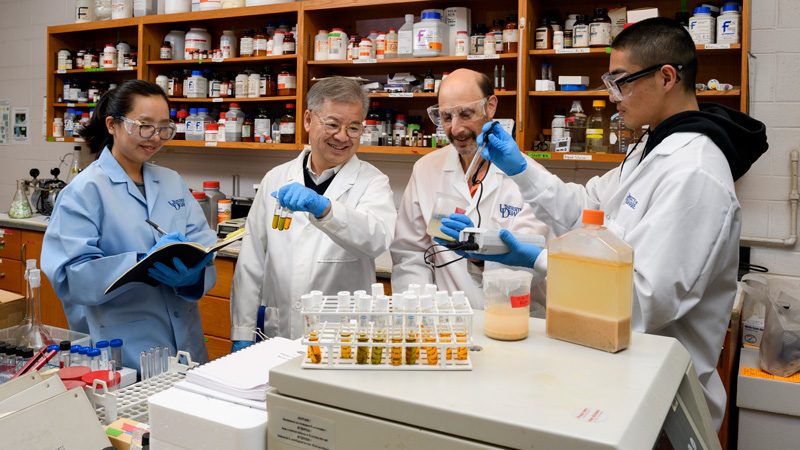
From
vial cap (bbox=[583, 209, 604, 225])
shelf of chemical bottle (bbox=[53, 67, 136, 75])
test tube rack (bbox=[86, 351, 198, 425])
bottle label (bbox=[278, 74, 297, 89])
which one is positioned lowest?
test tube rack (bbox=[86, 351, 198, 425])

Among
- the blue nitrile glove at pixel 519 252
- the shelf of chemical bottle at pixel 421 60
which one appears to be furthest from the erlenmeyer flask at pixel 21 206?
the blue nitrile glove at pixel 519 252

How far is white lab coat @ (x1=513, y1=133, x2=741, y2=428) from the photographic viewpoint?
1.27 metres

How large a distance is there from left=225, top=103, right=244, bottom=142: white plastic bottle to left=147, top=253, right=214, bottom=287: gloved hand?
2064mm

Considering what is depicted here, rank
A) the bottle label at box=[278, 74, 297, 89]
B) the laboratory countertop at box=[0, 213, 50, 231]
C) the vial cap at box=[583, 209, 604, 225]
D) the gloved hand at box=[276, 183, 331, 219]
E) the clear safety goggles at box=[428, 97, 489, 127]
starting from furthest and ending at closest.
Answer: the laboratory countertop at box=[0, 213, 50, 231]
the bottle label at box=[278, 74, 297, 89]
the clear safety goggles at box=[428, 97, 489, 127]
the gloved hand at box=[276, 183, 331, 219]
the vial cap at box=[583, 209, 604, 225]

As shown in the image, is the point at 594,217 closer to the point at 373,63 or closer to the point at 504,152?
the point at 504,152

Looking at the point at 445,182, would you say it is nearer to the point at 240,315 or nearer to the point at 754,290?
the point at 240,315

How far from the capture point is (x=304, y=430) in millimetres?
798

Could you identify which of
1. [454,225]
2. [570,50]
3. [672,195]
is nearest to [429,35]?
[570,50]

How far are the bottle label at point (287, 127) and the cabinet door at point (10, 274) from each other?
2.13 meters

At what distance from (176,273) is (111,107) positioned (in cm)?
63

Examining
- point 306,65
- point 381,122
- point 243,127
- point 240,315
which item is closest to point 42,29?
point 243,127

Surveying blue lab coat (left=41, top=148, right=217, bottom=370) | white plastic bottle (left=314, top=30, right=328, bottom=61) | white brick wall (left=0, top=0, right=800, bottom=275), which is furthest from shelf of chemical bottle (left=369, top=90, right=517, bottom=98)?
blue lab coat (left=41, top=148, right=217, bottom=370)

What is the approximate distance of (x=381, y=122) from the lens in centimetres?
348

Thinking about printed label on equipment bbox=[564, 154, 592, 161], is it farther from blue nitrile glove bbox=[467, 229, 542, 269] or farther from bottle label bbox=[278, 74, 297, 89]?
bottle label bbox=[278, 74, 297, 89]
